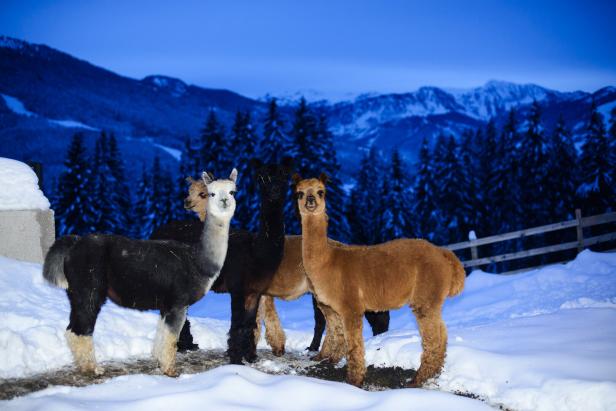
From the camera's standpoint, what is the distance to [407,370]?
6617 mm

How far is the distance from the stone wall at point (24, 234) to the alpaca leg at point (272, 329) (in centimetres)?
372

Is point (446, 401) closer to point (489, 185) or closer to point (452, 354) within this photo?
point (452, 354)

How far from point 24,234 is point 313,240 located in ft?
16.5

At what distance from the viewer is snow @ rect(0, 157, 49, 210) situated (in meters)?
8.39

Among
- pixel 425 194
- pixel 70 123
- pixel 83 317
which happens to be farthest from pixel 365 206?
pixel 70 123

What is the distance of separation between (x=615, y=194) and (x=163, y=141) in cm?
18424

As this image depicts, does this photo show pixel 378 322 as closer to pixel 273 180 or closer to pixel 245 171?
pixel 273 180

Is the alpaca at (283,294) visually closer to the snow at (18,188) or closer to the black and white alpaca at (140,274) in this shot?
the black and white alpaca at (140,274)

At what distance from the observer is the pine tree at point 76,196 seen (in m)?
31.2

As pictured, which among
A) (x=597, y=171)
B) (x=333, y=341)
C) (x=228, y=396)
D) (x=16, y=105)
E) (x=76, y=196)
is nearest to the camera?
(x=228, y=396)

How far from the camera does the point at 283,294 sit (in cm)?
705

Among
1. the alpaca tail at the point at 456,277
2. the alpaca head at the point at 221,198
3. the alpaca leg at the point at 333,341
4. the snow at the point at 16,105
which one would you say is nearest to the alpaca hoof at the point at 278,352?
the alpaca leg at the point at 333,341

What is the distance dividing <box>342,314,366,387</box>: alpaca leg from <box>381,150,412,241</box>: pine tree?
2729 cm

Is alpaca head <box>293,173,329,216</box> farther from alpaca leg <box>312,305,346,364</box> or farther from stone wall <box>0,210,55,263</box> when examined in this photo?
stone wall <box>0,210,55,263</box>
